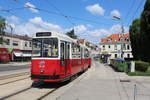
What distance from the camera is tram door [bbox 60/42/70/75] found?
12.4 metres

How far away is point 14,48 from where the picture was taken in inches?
2339

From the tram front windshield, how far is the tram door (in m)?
0.41

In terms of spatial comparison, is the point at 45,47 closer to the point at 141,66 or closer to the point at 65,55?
the point at 65,55

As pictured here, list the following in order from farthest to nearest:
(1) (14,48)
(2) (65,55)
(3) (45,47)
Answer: (1) (14,48) < (2) (65,55) < (3) (45,47)

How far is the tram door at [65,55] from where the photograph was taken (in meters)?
12.4

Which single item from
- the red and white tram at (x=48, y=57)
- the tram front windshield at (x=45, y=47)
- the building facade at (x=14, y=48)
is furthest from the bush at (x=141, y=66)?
the building facade at (x=14, y=48)

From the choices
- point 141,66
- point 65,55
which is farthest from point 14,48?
point 65,55

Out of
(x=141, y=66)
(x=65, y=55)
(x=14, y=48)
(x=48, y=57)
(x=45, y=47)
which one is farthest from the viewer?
(x=14, y=48)

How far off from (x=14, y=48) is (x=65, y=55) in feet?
A: 160

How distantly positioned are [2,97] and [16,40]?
53.5 m

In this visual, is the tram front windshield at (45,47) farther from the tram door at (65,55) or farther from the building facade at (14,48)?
the building facade at (14,48)

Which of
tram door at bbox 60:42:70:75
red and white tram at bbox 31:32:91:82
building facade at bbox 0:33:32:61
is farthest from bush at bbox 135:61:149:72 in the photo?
building facade at bbox 0:33:32:61

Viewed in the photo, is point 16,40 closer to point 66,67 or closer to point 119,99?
point 66,67

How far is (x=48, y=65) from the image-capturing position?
39.0ft
